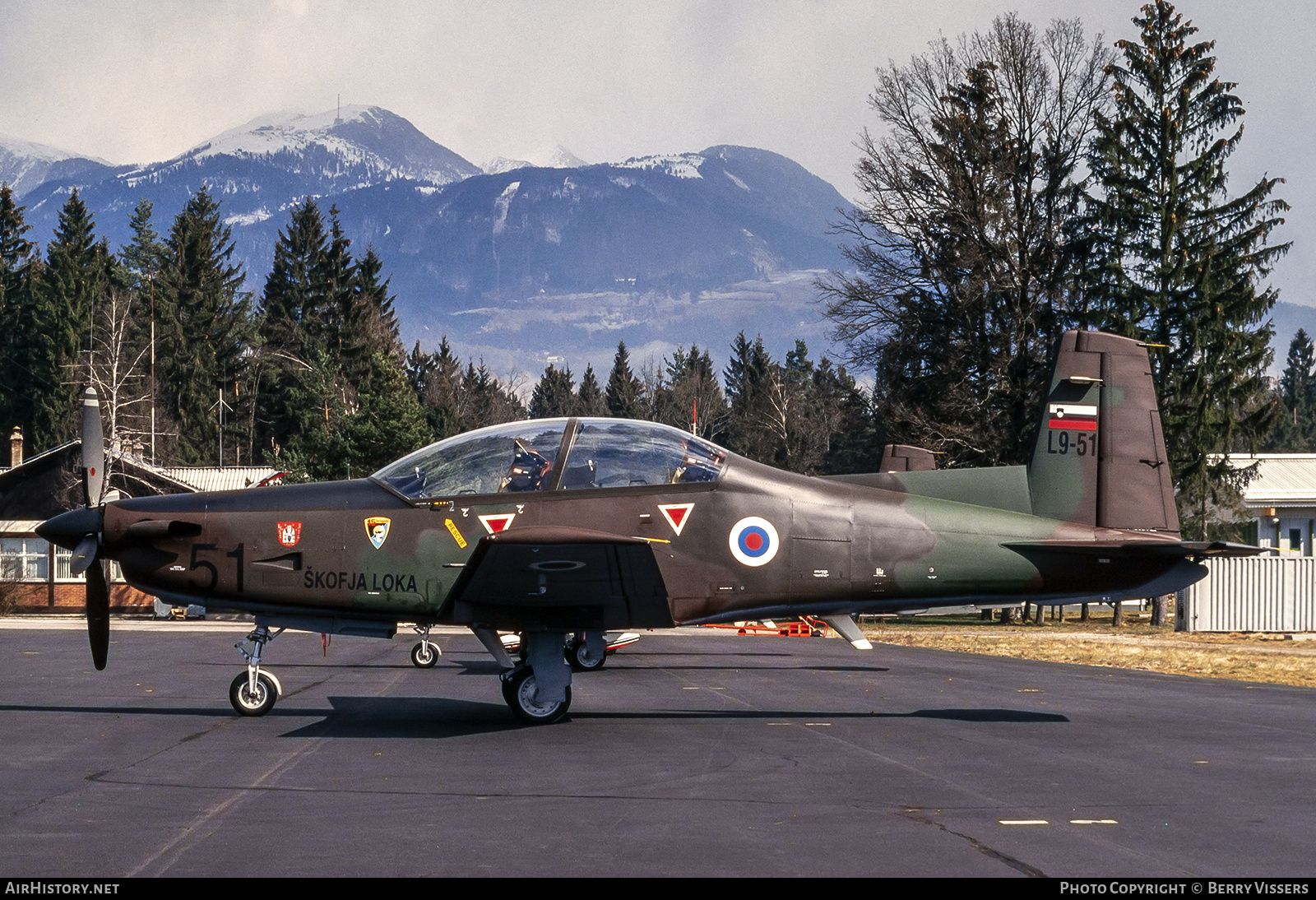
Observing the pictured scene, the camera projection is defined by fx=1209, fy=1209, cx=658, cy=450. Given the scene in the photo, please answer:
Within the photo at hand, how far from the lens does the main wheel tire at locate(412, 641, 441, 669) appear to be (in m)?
19.2

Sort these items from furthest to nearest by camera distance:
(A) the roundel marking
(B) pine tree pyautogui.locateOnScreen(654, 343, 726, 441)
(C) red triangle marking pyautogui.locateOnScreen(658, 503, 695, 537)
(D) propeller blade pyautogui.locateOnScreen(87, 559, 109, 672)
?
(B) pine tree pyautogui.locateOnScreen(654, 343, 726, 441)
(D) propeller blade pyautogui.locateOnScreen(87, 559, 109, 672)
(A) the roundel marking
(C) red triangle marking pyautogui.locateOnScreen(658, 503, 695, 537)

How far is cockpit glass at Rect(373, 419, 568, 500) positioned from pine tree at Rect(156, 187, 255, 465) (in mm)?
74062

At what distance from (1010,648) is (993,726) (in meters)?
15.2

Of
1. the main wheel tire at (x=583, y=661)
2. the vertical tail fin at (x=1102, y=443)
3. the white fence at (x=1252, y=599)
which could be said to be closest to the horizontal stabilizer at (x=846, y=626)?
the vertical tail fin at (x=1102, y=443)

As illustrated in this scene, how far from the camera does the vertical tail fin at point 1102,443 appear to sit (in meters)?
12.3

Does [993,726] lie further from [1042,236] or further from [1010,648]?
[1042,236]

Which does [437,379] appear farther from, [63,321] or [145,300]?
[63,321]

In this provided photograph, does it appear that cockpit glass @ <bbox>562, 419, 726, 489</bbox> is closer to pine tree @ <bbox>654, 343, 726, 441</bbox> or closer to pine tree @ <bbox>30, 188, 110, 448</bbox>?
pine tree @ <bbox>30, 188, 110, 448</bbox>

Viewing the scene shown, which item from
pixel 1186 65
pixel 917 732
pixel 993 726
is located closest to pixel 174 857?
pixel 917 732

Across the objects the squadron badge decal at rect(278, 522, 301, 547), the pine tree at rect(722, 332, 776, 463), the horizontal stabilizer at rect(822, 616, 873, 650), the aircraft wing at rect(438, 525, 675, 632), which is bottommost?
the horizontal stabilizer at rect(822, 616, 873, 650)

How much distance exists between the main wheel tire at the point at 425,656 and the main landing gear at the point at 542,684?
26.8 ft

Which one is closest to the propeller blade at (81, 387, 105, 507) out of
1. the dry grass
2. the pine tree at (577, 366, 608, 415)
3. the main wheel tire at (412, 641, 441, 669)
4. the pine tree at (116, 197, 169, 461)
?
the main wheel tire at (412, 641, 441, 669)

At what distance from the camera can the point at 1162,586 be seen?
1184 cm

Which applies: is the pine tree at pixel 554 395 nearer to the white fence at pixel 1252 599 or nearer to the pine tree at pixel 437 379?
the pine tree at pixel 437 379
